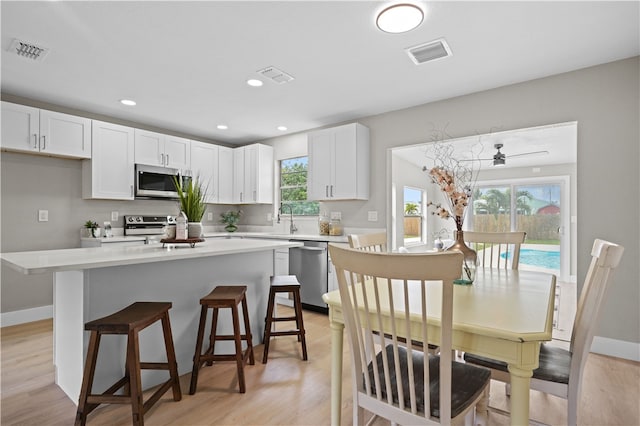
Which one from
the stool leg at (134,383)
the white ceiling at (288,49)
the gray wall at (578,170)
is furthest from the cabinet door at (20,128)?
the stool leg at (134,383)

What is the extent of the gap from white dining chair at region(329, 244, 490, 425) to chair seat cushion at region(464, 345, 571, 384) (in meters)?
0.20

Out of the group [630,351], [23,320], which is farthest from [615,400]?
[23,320]

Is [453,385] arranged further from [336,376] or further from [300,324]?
[300,324]

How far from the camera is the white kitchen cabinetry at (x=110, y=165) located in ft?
12.5

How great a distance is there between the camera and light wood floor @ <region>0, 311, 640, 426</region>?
5.91 feet

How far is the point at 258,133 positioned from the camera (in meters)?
5.01

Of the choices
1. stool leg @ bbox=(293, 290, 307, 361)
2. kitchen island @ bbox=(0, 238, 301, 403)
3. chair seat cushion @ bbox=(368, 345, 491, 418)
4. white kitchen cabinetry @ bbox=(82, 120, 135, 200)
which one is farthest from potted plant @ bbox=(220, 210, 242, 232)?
chair seat cushion @ bbox=(368, 345, 491, 418)

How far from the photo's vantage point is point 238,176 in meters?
5.29

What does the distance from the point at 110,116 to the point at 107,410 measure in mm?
3534

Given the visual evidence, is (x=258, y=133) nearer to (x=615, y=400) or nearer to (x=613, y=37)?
(x=613, y=37)

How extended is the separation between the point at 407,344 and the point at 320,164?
3431 millimetres

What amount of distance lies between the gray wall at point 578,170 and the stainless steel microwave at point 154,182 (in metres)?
0.44

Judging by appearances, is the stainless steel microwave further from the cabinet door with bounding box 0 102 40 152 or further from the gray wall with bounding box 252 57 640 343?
the gray wall with bounding box 252 57 640 343

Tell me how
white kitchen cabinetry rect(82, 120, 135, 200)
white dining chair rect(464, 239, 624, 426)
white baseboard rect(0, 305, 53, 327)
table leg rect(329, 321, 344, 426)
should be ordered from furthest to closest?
white kitchen cabinetry rect(82, 120, 135, 200) → white baseboard rect(0, 305, 53, 327) → table leg rect(329, 321, 344, 426) → white dining chair rect(464, 239, 624, 426)
